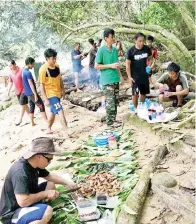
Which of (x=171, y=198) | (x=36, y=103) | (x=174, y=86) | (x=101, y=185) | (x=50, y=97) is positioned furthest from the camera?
(x=36, y=103)

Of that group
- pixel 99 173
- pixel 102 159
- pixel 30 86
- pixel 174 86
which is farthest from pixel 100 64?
pixel 99 173

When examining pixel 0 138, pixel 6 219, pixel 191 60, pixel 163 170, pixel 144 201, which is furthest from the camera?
pixel 191 60

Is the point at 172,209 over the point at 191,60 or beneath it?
beneath

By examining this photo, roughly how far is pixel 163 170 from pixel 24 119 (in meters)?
5.95

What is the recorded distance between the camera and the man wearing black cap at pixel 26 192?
3.67 meters

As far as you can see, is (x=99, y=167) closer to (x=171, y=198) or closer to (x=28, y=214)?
(x=171, y=198)

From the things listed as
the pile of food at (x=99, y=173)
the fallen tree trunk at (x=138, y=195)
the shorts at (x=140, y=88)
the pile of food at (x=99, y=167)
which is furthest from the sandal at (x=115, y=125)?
the fallen tree trunk at (x=138, y=195)

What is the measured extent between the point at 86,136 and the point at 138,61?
1.80m

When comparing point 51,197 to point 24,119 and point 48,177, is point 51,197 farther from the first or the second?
point 24,119

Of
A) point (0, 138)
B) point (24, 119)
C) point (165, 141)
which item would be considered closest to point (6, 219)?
point (165, 141)

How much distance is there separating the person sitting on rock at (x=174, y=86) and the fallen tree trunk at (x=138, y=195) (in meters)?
2.11

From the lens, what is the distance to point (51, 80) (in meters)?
6.96

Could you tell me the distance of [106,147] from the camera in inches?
241

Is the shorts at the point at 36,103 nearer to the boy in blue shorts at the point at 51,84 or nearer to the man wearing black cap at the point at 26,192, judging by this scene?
the boy in blue shorts at the point at 51,84
